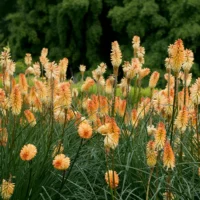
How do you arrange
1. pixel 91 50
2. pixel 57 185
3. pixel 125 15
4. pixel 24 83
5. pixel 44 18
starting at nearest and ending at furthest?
pixel 57 185
pixel 24 83
pixel 125 15
pixel 91 50
pixel 44 18

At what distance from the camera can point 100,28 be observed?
1416 centimetres

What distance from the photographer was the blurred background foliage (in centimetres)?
1260

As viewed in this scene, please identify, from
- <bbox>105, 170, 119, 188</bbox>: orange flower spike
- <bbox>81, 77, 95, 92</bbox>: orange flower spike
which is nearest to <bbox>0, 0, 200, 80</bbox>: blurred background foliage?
<bbox>81, 77, 95, 92</bbox>: orange flower spike

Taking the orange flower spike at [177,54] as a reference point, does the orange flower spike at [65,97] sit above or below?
below

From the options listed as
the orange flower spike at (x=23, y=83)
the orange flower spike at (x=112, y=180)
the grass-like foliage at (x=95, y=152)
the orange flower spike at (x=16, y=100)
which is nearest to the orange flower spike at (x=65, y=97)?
the grass-like foliage at (x=95, y=152)

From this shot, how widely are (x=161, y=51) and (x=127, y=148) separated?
9.99 metres

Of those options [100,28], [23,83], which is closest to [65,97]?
[23,83]

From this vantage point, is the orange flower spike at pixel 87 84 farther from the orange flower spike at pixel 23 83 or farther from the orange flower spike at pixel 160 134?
the orange flower spike at pixel 160 134

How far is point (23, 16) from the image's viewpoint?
1581 centimetres

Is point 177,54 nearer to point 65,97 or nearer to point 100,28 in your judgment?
point 65,97

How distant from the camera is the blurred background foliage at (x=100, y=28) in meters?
12.6

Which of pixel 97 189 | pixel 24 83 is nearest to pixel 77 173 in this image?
pixel 97 189

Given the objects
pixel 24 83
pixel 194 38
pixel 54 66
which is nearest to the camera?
pixel 54 66

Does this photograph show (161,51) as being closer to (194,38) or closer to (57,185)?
(194,38)
